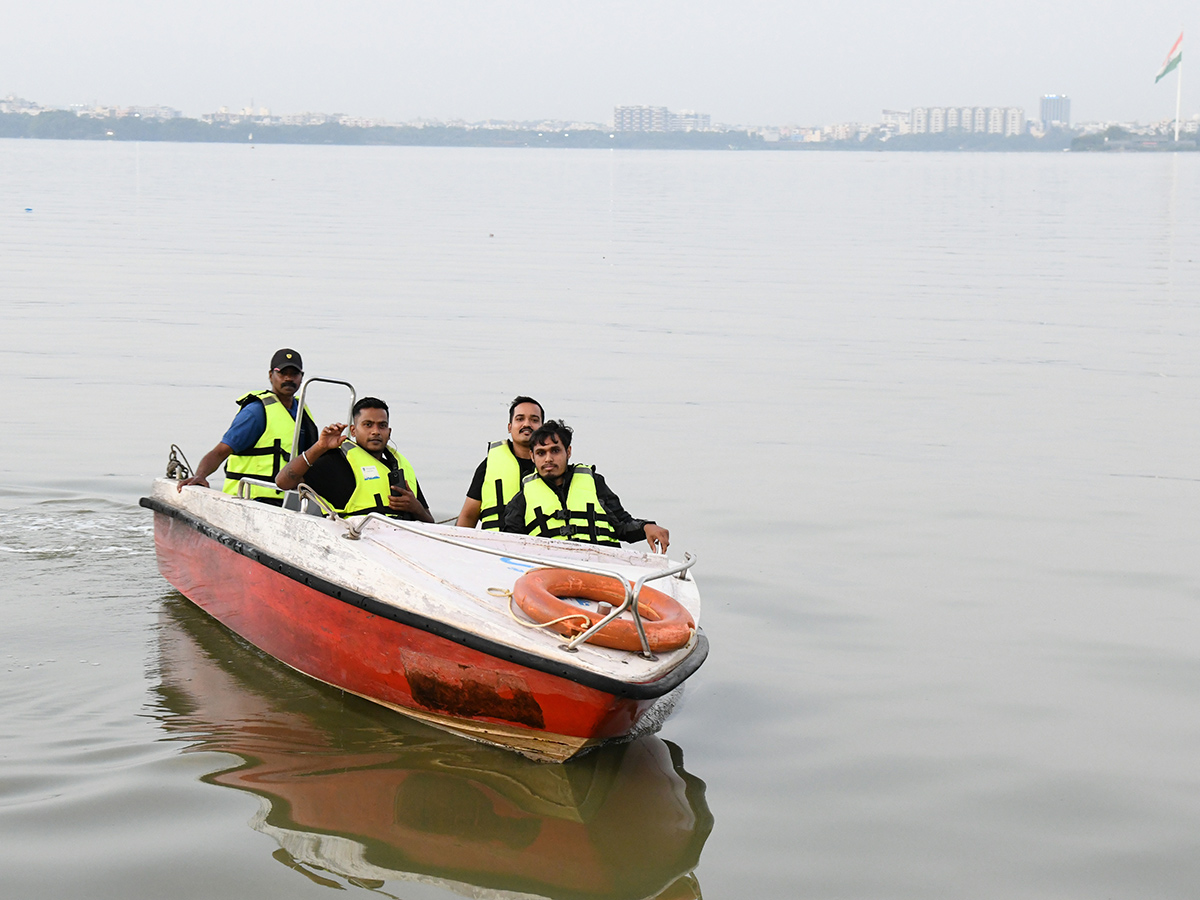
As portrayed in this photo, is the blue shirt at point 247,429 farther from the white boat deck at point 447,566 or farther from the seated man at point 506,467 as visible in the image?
the seated man at point 506,467

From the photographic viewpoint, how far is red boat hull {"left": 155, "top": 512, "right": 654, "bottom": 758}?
19.2ft

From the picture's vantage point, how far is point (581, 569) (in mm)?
6355

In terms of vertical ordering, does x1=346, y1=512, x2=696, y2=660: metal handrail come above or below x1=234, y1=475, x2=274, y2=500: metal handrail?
below

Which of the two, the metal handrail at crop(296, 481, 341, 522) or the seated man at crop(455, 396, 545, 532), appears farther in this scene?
the seated man at crop(455, 396, 545, 532)

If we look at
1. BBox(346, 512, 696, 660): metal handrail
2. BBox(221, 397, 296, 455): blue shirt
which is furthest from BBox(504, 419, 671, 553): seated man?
BBox(221, 397, 296, 455): blue shirt

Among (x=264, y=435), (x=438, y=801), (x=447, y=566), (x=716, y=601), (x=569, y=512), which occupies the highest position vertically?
(x=264, y=435)

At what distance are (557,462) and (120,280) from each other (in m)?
19.1

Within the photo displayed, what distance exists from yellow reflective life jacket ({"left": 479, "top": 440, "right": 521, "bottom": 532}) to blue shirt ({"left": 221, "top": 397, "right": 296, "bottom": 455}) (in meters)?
1.50

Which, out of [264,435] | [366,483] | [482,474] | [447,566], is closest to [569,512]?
[482,474]

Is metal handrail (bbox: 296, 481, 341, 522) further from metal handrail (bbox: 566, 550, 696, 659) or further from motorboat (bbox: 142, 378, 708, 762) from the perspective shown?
metal handrail (bbox: 566, 550, 696, 659)

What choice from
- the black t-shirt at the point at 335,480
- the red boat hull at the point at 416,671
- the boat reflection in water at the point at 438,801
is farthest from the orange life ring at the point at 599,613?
the black t-shirt at the point at 335,480

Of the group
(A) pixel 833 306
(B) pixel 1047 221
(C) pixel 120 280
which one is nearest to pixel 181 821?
(A) pixel 833 306

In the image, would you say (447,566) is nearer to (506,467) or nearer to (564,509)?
(564,509)

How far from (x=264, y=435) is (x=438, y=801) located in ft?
10.0
